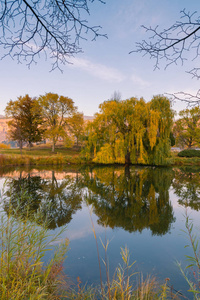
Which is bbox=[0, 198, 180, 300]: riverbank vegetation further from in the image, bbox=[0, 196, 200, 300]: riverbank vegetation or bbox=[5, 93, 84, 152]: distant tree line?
bbox=[5, 93, 84, 152]: distant tree line

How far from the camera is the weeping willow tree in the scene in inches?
795

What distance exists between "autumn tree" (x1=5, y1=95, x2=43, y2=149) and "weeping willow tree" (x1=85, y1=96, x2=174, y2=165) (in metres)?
13.5

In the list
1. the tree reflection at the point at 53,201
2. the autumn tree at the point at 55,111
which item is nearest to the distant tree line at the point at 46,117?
the autumn tree at the point at 55,111

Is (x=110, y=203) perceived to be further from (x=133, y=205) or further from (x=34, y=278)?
(x=34, y=278)

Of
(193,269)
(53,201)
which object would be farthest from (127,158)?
(193,269)

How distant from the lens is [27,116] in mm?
31688

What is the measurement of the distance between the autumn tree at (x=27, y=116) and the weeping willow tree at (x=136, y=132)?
1352 centimetres

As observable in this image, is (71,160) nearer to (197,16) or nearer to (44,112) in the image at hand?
(44,112)

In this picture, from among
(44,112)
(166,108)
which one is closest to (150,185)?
(166,108)

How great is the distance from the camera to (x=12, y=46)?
2203mm

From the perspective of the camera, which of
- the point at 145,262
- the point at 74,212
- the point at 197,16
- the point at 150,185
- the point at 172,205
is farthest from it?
the point at 150,185

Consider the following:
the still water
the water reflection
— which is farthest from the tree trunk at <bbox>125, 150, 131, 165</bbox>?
the still water

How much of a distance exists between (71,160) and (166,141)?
11556 millimetres

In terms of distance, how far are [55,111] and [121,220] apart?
27004 mm
